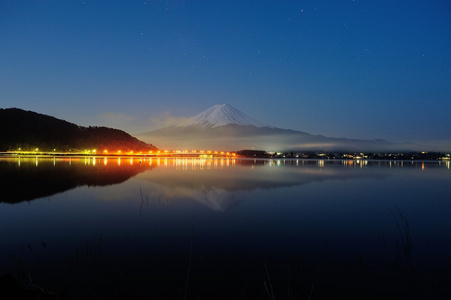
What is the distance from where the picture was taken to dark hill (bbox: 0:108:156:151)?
5167 inches

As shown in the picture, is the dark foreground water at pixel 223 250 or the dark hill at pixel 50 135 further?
the dark hill at pixel 50 135

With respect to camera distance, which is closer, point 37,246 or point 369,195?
point 37,246

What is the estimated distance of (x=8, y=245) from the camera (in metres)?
7.48

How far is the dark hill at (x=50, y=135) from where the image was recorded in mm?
131250

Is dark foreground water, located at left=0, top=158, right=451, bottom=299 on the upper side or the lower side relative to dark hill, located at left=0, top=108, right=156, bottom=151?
lower

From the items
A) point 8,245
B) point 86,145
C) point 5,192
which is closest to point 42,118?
point 86,145

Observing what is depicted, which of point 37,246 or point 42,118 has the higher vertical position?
point 42,118

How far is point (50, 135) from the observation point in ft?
491

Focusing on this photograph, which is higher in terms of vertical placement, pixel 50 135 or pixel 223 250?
pixel 50 135

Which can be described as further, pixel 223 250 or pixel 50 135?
pixel 50 135

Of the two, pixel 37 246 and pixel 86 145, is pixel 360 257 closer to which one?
pixel 37 246

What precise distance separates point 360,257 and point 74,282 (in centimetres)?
597

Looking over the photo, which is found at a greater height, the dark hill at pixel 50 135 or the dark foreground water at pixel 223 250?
the dark hill at pixel 50 135

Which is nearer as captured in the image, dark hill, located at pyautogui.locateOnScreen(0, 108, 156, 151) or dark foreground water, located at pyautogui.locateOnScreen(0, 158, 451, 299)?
dark foreground water, located at pyautogui.locateOnScreen(0, 158, 451, 299)
